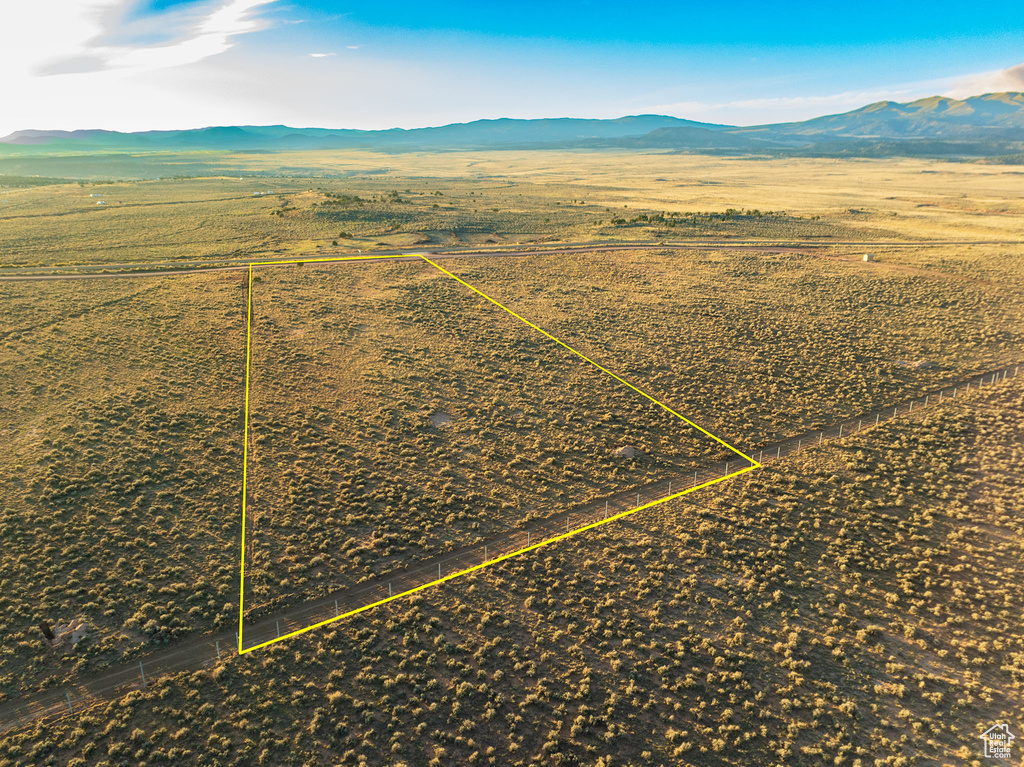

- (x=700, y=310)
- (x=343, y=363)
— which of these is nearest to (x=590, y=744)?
(x=343, y=363)

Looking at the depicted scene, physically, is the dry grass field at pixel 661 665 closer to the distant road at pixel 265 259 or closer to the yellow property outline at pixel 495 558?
the yellow property outline at pixel 495 558

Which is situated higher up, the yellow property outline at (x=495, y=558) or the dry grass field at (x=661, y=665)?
the yellow property outline at (x=495, y=558)

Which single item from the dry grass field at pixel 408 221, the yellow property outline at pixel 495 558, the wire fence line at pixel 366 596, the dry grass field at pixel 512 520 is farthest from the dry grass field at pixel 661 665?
the dry grass field at pixel 408 221

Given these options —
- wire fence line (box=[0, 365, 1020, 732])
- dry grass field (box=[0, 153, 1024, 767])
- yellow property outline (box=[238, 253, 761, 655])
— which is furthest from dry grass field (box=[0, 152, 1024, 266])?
wire fence line (box=[0, 365, 1020, 732])

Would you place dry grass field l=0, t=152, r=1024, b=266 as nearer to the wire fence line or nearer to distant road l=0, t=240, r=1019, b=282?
distant road l=0, t=240, r=1019, b=282

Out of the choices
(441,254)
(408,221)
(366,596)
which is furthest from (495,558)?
(408,221)

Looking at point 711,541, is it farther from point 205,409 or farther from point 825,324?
point 825,324
